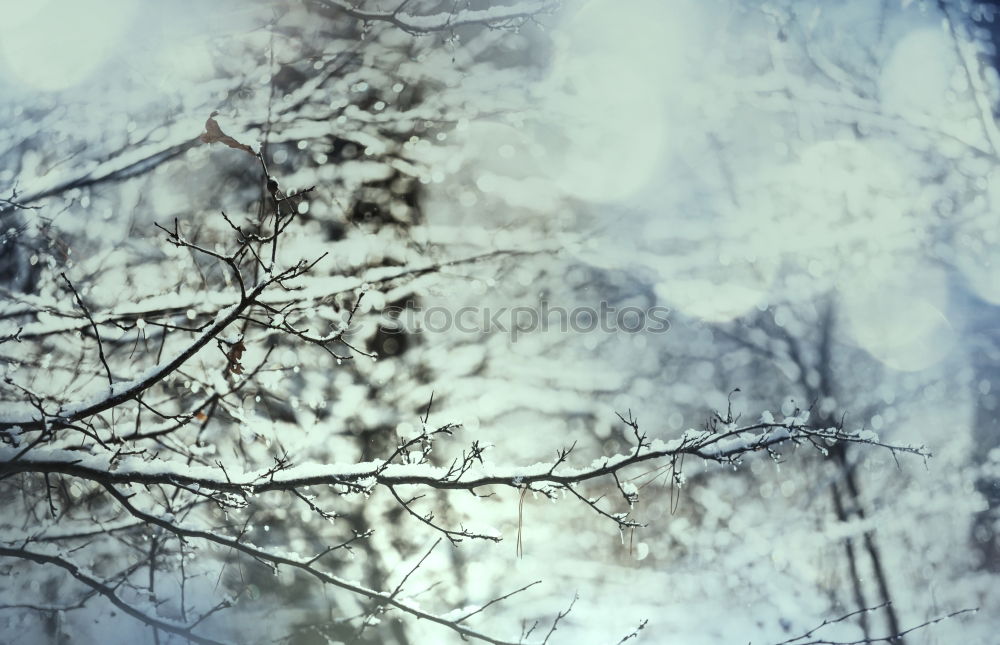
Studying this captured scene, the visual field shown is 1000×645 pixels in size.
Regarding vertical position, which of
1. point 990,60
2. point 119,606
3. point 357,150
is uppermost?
point 990,60

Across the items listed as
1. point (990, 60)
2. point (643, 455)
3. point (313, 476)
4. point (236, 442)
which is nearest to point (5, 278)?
point (236, 442)

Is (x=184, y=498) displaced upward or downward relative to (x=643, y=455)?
upward

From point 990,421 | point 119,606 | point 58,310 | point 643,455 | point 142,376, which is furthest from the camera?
point 990,421

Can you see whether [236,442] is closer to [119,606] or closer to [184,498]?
[184,498]

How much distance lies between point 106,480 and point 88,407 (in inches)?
17.6

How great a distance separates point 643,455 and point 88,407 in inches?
102

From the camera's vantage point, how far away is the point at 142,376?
2402 millimetres

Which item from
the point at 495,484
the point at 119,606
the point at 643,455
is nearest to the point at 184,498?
the point at 119,606

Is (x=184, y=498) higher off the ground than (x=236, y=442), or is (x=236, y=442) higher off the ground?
(x=236, y=442)

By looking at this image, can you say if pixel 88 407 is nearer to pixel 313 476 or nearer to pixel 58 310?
pixel 313 476

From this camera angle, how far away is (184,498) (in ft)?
14.3

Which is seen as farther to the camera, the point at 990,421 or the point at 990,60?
the point at 990,421

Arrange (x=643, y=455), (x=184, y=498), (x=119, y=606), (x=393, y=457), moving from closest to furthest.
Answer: (x=643, y=455) < (x=393, y=457) < (x=119, y=606) < (x=184, y=498)

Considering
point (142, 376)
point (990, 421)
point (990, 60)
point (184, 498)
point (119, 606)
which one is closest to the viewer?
point (142, 376)
